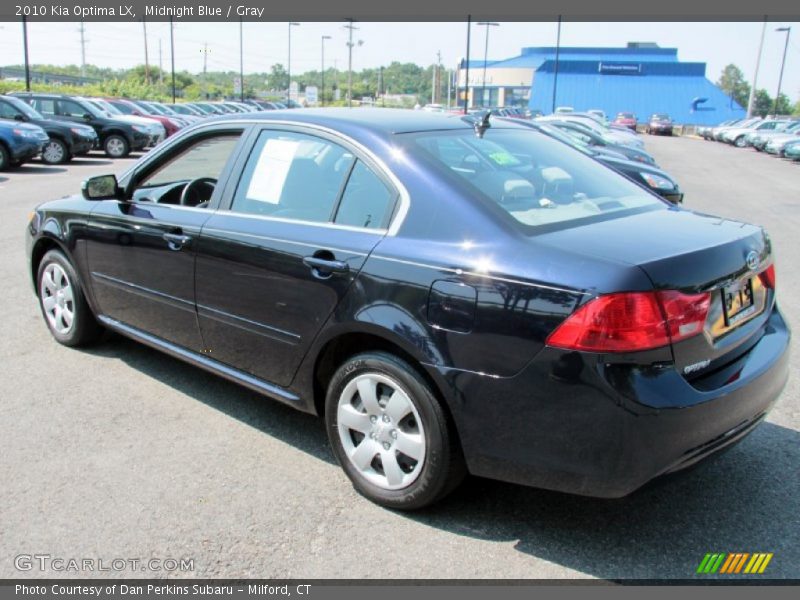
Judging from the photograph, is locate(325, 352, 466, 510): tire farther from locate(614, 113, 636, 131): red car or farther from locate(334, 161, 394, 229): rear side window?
locate(614, 113, 636, 131): red car

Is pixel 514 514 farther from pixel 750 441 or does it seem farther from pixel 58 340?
pixel 58 340

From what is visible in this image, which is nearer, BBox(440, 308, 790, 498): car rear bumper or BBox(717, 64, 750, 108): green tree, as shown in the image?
BBox(440, 308, 790, 498): car rear bumper

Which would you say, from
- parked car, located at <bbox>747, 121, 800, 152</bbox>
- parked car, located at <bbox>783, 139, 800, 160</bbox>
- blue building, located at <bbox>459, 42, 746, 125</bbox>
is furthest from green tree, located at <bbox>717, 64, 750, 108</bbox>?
parked car, located at <bbox>783, 139, 800, 160</bbox>

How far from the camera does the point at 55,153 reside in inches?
765

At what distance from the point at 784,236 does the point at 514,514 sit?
29.2 feet

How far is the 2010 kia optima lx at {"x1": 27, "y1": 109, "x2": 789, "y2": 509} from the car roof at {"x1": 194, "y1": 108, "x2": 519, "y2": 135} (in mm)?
22

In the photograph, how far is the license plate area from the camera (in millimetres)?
2861

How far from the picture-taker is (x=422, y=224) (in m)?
3.02

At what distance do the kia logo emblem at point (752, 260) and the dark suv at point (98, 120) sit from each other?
21.3 m

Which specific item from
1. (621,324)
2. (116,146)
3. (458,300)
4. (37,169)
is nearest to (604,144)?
(37,169)

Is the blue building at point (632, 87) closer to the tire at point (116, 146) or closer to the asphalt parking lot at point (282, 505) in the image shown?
the tire at point (116, 146)

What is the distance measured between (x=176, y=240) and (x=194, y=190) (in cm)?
68

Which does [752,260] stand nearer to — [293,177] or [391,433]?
[391,433]

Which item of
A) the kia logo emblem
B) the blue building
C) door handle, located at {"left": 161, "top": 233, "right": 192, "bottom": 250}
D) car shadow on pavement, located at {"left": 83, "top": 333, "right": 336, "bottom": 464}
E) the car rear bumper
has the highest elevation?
the blue building
